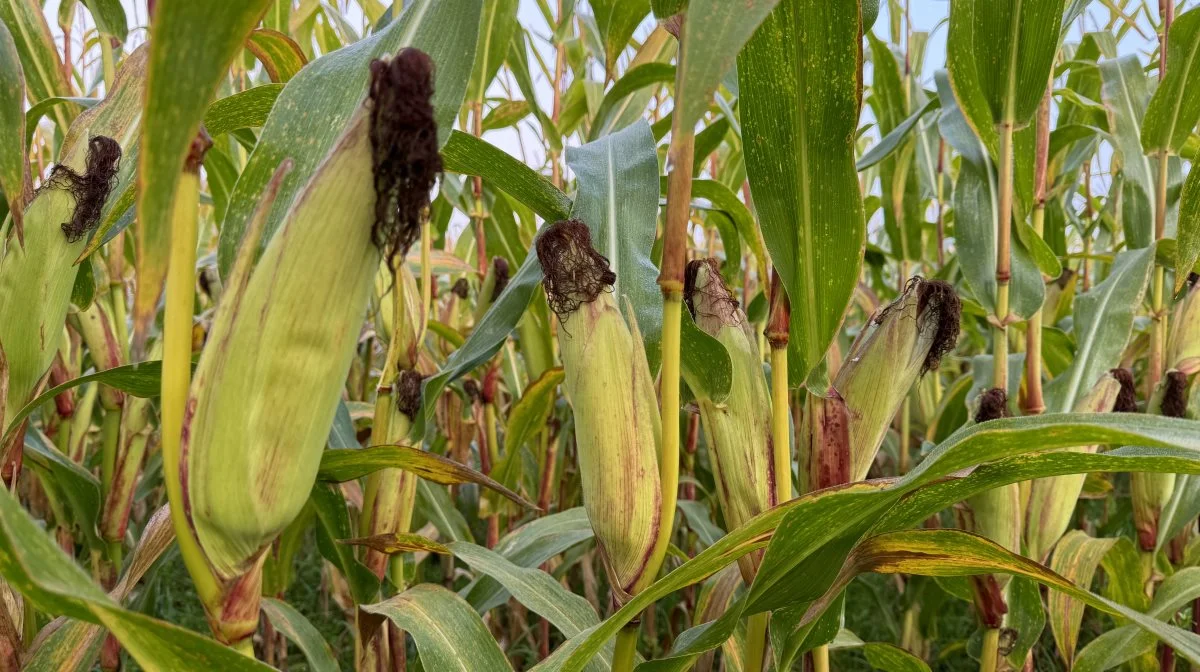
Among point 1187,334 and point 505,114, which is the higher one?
point 505,114

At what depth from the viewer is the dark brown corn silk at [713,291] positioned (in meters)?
0.93

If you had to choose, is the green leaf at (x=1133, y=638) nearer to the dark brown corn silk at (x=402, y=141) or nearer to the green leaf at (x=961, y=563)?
the green leaf at (x=961, y=563)

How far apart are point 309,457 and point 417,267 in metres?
1.52

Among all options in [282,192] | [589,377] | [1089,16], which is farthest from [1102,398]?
[1089,16]

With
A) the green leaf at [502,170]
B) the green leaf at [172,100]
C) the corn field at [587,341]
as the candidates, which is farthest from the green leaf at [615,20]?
the green leaf at [172,100]

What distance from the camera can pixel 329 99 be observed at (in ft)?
2.30

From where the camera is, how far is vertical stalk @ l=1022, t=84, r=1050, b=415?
1.26 metres

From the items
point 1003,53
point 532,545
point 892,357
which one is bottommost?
point 532,545

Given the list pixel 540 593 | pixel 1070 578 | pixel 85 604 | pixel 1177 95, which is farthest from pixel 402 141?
pixel 1177 95

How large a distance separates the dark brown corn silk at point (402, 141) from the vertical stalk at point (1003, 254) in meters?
0.89

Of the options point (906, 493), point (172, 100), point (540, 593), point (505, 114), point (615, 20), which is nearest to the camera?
point (172, 100)

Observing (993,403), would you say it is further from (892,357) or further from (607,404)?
(607,404)

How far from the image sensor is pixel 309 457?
0.53 m

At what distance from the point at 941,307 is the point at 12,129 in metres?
0.97
